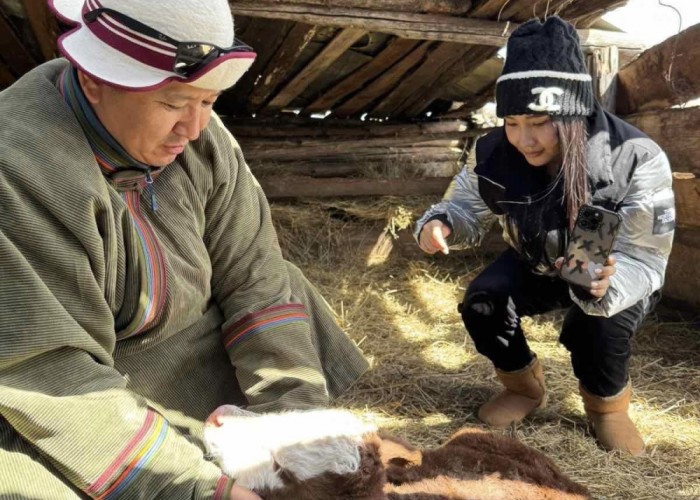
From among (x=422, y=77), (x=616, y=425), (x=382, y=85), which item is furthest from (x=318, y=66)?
(x=616, y=425)

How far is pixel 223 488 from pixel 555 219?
167 cm

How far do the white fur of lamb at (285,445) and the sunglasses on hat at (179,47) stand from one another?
0.80 m

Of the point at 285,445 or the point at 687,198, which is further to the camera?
the point at 687,198

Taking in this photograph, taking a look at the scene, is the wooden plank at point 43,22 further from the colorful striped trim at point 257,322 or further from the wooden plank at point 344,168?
the colorful striped trim at point 257,322

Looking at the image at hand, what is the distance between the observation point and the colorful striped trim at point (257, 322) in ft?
6.44

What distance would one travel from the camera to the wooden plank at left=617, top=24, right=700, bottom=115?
366 centimetres

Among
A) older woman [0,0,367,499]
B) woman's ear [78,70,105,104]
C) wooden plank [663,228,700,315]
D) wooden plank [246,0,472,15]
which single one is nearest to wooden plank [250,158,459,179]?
wooden plank [246,0,472,15]

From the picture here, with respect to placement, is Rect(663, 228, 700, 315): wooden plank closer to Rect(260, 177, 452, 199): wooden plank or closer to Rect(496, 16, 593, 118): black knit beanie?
Rect(260, 177, 452, 199): wooden plank

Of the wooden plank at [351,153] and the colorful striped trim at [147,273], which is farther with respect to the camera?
the wooden plank at [351,153]

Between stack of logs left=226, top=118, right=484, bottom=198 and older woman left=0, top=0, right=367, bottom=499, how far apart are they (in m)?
3.48

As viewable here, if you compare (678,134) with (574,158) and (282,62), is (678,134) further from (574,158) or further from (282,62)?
(282,62)

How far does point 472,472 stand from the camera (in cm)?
213

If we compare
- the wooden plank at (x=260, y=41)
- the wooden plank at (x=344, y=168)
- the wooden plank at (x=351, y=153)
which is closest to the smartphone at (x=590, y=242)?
the wooden plank at (x=260, y=41)

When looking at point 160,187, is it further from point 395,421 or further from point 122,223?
point 395,421
